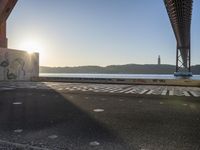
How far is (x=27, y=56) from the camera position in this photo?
34875 millimetres

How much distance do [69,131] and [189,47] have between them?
7372 centimetres

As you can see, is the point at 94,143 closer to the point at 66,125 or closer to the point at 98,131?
the point at 98,131

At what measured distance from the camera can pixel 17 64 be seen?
108 feet

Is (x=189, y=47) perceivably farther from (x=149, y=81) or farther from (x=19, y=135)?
(x=19, y=135)

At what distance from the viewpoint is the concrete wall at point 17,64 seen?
30.8 metres

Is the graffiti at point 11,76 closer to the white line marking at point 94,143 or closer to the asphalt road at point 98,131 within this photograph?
the asphalt road at point 98,131

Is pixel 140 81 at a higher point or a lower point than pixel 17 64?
lower

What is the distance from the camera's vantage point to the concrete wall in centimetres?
3080

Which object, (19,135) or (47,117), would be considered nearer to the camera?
(19,135)

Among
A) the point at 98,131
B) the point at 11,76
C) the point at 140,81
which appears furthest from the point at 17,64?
the point at 98,131

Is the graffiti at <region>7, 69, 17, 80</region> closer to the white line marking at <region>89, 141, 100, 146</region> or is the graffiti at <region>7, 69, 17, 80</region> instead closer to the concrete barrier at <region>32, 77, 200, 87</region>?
the concrete barrier at <region>32, 77, 200, 87</region>

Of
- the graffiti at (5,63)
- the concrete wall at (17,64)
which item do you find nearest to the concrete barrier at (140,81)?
the concrete wall at (17,64)

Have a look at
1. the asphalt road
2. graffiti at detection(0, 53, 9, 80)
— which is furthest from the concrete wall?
the asphalt road

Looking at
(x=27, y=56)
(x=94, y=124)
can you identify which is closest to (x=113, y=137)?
(x=94, y=124)
